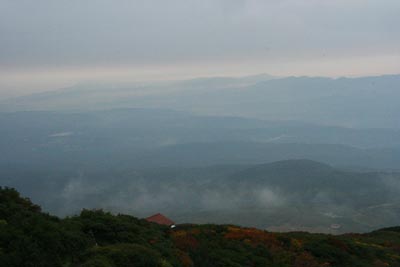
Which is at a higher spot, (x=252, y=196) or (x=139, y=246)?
(x=139, y=246)

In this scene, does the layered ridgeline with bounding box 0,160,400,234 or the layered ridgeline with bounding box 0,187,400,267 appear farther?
the layered ridgeline with bounding box 0,160,400,234

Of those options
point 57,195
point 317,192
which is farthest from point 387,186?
point 57,195

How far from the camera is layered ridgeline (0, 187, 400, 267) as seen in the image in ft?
38.2

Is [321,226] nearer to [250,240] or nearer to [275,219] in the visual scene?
[275,219]

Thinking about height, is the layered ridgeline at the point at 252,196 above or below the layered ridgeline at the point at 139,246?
below

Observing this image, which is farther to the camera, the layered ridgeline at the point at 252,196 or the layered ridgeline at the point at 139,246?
the layered ridgeline at the point at 252,196

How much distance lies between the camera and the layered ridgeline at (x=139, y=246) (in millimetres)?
11648

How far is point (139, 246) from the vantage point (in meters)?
13.2

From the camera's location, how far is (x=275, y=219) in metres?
113

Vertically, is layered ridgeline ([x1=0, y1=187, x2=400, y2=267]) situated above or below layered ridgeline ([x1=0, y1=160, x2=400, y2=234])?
above

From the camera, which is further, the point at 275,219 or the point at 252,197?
the point at 252,197

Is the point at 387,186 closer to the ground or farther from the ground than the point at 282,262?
closer to the ground

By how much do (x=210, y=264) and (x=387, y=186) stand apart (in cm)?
15650

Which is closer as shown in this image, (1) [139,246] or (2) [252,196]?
(1) [139,246]
